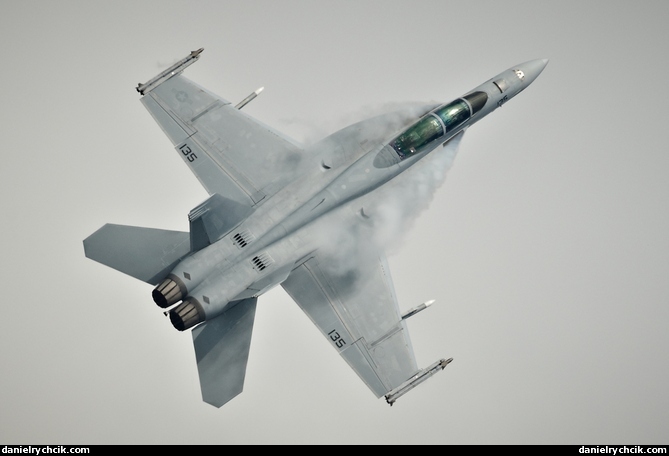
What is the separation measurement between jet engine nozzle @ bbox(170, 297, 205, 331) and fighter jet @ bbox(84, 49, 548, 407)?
1.7 inches

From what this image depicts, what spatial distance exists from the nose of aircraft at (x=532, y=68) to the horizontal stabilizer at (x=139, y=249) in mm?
13351

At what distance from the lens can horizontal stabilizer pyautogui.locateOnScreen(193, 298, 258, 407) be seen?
2862 centimetres

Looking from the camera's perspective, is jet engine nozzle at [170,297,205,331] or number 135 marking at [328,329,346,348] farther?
number 135 marking at [328,329,346,348]

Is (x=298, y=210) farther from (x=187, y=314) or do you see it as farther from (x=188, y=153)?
(x=187, y=314)

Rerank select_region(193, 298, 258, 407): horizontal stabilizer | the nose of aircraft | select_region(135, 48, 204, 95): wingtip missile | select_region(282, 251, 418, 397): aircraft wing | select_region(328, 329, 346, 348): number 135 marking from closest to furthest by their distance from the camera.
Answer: select_region(193, 298, 258, 407): horizontal stabilizer → select_region(282, 251, 418, 397): aircraft wing → select_region(328, 329, 346, 348): number 135 marking → select_region(135, 48, 204, 95): wingtip missile → the nose of aircraft

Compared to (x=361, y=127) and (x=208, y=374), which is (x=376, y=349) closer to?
(x=208, y=374)

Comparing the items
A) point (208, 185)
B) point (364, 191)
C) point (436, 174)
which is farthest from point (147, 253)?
point (436, 174)

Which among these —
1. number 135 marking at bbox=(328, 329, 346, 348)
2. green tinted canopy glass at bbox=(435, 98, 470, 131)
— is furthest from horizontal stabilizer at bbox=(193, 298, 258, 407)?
green tinted canopy glass at bbox=(435, 98, 470, 131)

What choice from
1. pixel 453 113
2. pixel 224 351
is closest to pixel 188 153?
pixel 224 351

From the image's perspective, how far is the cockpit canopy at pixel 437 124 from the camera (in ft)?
100

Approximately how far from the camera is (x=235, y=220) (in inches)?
1137

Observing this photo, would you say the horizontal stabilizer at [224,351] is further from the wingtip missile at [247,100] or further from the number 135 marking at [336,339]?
the wingtip missile at [247,100]

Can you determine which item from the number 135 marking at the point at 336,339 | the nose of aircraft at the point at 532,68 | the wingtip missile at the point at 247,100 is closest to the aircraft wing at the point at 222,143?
the wingtip missile at the point at 247,100

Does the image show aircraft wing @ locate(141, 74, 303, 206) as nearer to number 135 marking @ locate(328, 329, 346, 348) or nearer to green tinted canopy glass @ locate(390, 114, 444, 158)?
green tinted canopy glass @ locate(390, 114, 444, 158)
